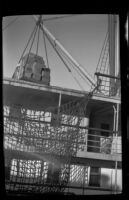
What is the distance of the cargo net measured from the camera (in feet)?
7.54

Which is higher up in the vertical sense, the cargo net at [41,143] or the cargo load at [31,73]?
the cargo load at [31,73]

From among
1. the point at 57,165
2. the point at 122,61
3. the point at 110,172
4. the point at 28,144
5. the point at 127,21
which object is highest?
the point at 127,21

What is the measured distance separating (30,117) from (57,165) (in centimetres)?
52

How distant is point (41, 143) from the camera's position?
2.81m

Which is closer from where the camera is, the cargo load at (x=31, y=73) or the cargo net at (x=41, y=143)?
the cargo net at (x=41, y=143)

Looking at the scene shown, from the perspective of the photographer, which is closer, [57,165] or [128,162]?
[128,162]

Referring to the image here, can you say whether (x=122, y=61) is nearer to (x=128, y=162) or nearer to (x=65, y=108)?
(x=128, y=162)

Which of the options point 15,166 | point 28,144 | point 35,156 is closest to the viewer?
point 15,166

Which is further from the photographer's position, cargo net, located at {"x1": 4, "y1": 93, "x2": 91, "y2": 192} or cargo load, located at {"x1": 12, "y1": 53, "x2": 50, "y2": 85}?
cargo load, located at {"x1": 12, "y1": 53, "x2": 50, "y2": 85}

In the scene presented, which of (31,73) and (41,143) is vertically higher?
(31,73)

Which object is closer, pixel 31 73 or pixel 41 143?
pixel 41 143

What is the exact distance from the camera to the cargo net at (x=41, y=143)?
2.30m
